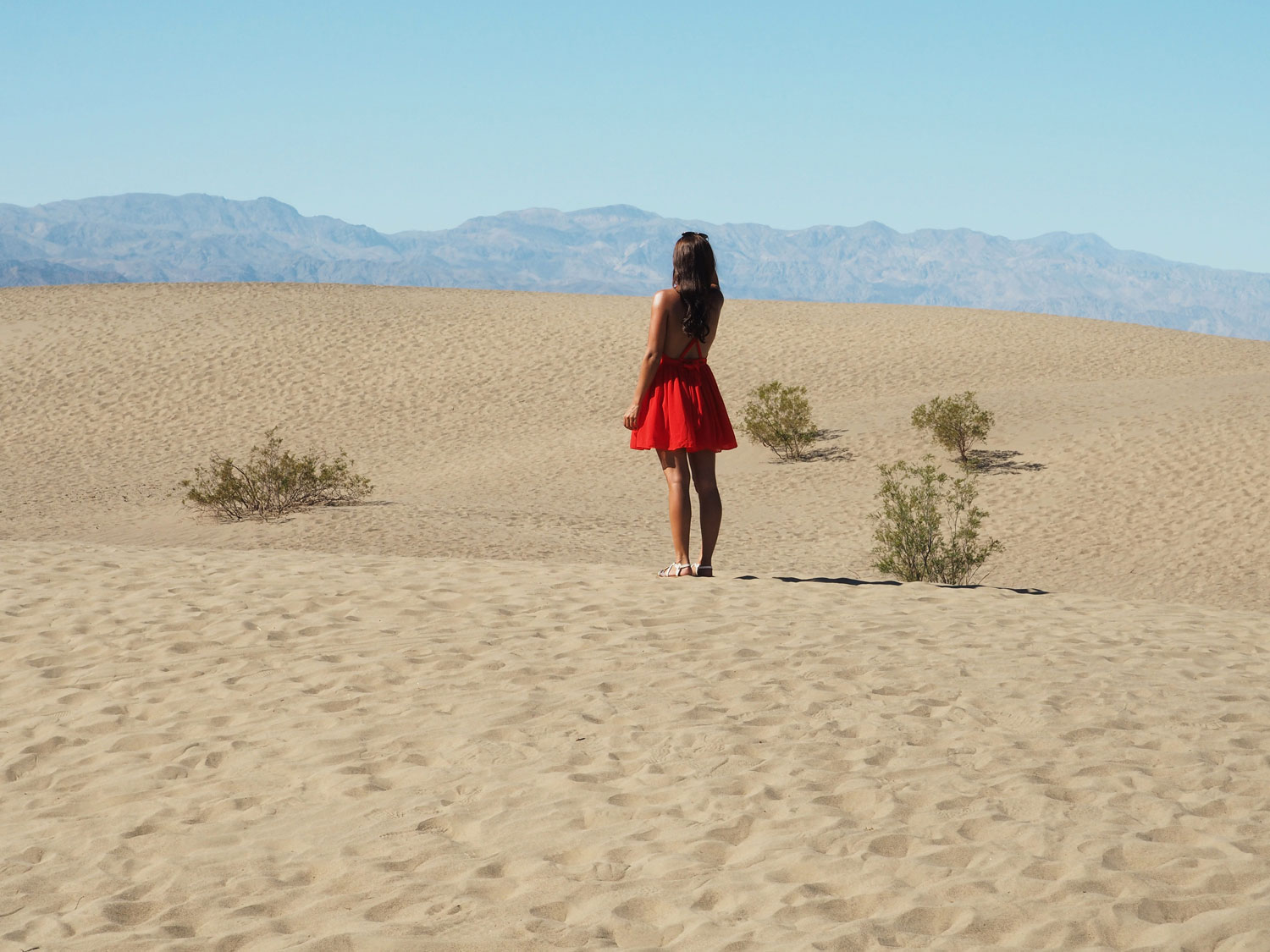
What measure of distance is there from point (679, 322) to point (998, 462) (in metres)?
10.5

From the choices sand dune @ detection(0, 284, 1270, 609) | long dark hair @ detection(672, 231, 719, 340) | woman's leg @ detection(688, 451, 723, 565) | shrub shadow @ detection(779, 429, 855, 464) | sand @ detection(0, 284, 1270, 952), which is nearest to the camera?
sand @ detection(0, 284, 1270, 952)

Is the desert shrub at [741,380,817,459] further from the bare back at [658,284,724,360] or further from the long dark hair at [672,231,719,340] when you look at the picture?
the long dark hair at [672,231,719,340]

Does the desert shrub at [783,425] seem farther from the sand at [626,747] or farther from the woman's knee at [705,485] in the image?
the woman's knee at [705,485]

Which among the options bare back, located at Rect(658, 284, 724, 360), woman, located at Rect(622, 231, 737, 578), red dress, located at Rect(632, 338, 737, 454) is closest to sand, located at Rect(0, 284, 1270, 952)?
woman, located at Rect(622, 231, 737, 578)

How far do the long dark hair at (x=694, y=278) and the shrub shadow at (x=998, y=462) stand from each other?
10102mm

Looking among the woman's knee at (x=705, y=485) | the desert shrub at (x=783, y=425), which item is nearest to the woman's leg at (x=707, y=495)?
the woman's knee at (x=705, y=485)

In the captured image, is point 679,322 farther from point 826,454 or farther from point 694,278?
point 826,454

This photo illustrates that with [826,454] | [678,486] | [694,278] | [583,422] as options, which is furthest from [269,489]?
[694,278]

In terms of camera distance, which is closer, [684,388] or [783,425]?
[684,388]

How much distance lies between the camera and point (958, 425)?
16.1 m

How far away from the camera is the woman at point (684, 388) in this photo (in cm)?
662

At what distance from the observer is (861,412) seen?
19.9m

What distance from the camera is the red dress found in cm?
677

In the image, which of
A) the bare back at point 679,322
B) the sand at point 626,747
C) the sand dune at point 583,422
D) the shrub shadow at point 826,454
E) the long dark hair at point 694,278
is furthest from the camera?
the shrub shadow at point 826,454
